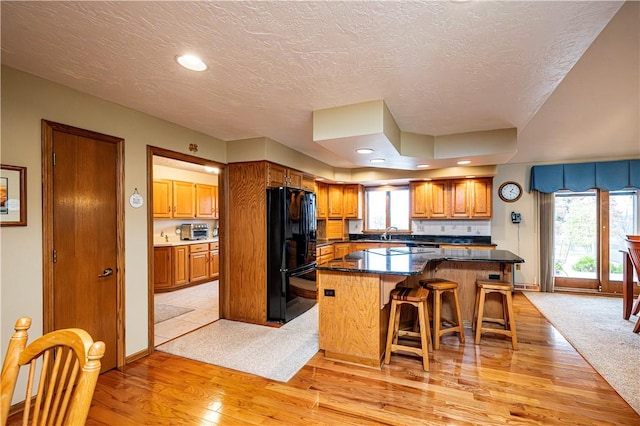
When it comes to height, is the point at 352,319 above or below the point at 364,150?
below

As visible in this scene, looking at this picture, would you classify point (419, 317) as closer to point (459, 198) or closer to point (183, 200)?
point (459, 198)

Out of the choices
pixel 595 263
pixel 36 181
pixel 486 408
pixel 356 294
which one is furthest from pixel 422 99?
pixel 595 263

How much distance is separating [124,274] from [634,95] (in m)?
4.88

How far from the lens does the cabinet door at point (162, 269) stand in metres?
5.35

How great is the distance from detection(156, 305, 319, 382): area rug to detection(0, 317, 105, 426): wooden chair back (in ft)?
5.85

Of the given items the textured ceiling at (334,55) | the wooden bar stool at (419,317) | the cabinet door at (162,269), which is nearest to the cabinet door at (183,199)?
the cabinet door at (162,269)

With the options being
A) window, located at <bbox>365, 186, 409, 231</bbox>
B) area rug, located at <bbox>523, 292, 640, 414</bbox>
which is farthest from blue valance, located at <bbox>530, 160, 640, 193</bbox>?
window, located at <bbox>365, 186, 409, 231</bbox>

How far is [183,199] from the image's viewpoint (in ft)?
19.7

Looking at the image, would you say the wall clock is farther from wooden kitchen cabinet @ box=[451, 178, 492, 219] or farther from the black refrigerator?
the black refrigerator

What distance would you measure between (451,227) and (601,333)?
9.18ft

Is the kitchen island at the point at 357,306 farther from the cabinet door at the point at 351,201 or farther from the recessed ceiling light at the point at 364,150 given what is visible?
the cabinet door at the point at 351,201

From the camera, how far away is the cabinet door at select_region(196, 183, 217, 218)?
6.33 metres

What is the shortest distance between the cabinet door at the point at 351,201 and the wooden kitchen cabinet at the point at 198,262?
3.00 metres

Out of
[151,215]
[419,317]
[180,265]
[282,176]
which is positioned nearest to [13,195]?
[151,215]
